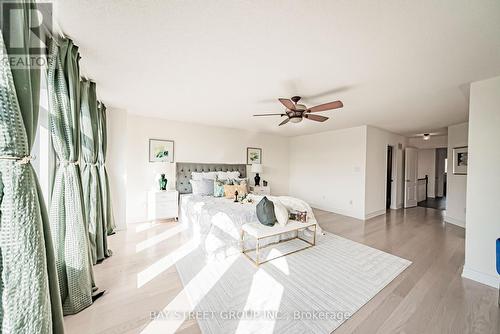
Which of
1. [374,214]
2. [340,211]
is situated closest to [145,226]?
[340,211]

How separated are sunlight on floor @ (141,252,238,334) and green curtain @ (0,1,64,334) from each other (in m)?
Result: 0.79

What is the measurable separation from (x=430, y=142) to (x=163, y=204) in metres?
8.75

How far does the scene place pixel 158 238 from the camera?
331 centimetres

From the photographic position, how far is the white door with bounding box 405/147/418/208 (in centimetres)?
598

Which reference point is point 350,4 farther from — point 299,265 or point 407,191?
point 407,191

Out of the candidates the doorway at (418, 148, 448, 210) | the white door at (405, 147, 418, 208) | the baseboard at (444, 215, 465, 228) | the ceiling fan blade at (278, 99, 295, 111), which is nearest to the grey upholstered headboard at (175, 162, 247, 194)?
the ceiling fan blade at (278, 99, 295, 111)

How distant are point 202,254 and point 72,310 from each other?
142 cm

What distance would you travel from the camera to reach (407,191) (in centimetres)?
600

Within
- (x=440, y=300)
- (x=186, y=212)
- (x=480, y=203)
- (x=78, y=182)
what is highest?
(x=78, y=182)

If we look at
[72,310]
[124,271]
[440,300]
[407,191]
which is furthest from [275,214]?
[407,191]

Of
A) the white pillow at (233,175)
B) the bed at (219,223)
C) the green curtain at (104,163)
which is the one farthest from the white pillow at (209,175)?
the green curtain at (104,163)

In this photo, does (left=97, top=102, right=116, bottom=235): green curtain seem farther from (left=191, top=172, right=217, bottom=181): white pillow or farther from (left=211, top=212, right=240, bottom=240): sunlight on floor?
(left=211, top=212, right=240, bottom=240): sunlight on floor

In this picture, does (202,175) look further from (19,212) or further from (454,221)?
(454,221)

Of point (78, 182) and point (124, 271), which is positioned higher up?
point (78, 182)
